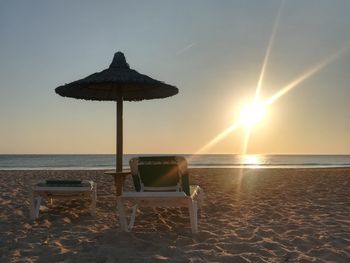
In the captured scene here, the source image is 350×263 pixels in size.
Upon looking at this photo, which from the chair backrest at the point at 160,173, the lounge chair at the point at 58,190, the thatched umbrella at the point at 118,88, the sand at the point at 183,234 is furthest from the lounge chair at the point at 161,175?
the lounge chair at the point at 58,190

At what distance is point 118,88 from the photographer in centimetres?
700

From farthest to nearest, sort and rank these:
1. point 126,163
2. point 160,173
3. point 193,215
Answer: point 126,163 → point 160,173 → point 193,215

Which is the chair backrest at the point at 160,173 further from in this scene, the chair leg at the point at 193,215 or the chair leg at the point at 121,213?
the chair leg at the point at 121,213

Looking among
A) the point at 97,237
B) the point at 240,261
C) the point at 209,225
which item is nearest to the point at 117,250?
the point at 97,237

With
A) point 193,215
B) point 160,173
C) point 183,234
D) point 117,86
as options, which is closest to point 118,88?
point 117,86

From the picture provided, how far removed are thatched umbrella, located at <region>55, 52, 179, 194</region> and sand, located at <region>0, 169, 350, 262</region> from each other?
1.38 metres

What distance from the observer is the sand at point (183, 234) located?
4508mm

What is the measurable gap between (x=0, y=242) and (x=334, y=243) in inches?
168

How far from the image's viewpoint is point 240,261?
4.30 m

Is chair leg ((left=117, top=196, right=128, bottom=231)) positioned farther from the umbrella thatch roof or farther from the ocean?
the ocean

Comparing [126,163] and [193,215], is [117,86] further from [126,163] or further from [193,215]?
[126,163]

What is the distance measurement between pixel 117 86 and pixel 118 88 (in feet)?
0.13

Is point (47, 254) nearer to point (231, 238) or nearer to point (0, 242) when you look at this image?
point (0, 242)

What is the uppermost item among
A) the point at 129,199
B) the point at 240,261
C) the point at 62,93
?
the point at 62,93
